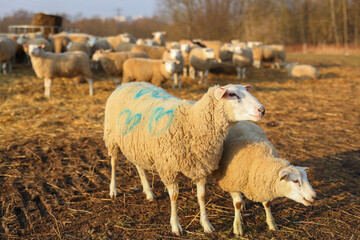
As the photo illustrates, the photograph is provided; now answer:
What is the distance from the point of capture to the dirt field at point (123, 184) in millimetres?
3424

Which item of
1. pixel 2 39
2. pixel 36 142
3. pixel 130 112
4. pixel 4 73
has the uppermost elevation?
pixel 2 39

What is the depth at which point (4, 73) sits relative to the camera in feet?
38.8

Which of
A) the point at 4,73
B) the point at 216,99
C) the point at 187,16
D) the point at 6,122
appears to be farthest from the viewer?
the point at 187,16

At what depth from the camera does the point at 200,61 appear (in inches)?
475

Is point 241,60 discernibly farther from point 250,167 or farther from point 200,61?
point 250,167

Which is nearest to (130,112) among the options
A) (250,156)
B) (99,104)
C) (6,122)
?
(250,156)

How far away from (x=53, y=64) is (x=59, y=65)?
0.16 metres

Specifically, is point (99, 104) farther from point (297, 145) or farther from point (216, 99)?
point (216, 99)

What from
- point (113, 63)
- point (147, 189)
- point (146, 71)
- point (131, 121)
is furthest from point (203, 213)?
point (113, 63)

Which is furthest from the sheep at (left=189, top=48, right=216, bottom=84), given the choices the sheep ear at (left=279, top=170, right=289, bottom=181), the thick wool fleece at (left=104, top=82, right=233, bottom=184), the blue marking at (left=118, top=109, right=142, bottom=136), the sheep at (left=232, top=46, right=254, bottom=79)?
the sheep ear at (left=279, top=170, right=289, bottom=181)

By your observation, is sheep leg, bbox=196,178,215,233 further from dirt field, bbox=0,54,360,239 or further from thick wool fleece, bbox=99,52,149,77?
thick wool fleece, bbox=99,52,149,77

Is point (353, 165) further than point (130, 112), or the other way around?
point (353, 165)

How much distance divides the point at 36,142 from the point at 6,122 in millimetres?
1677

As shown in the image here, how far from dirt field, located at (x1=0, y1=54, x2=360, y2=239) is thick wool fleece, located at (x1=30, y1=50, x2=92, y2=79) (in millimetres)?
1258
